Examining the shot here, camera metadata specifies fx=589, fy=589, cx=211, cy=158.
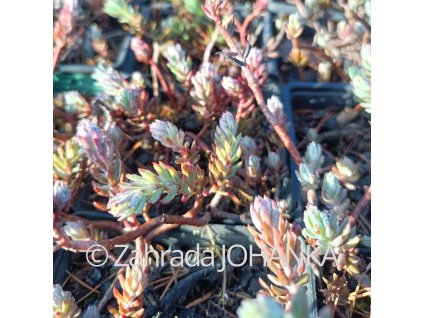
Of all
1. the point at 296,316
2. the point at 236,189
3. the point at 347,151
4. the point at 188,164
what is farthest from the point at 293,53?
the point at 296,316

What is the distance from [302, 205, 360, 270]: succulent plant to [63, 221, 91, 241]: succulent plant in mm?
286

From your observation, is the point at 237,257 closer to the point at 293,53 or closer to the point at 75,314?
the point at 75,314

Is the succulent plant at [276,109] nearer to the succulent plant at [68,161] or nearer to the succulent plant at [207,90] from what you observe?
the succulent plant at [207,90]

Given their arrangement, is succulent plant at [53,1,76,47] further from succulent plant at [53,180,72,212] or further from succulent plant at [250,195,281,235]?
succulent plant at [250,195,281,235]

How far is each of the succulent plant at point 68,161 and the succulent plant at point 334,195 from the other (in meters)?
0.36

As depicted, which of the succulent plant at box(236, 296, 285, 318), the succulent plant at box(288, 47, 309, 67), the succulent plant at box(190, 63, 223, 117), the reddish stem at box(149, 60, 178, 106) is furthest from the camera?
the succulent plant at box(288, 47, 309, 67)

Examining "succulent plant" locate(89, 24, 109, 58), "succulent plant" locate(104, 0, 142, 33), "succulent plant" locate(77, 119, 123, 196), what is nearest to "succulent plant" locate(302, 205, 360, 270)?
"succulent plant" locate(77, 119, 123, 196)

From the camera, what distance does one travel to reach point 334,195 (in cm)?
77

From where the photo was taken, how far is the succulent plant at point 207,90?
941 millimetres

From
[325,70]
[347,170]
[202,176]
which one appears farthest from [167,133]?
[325,70]

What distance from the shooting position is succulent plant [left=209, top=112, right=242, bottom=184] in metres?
0.75
